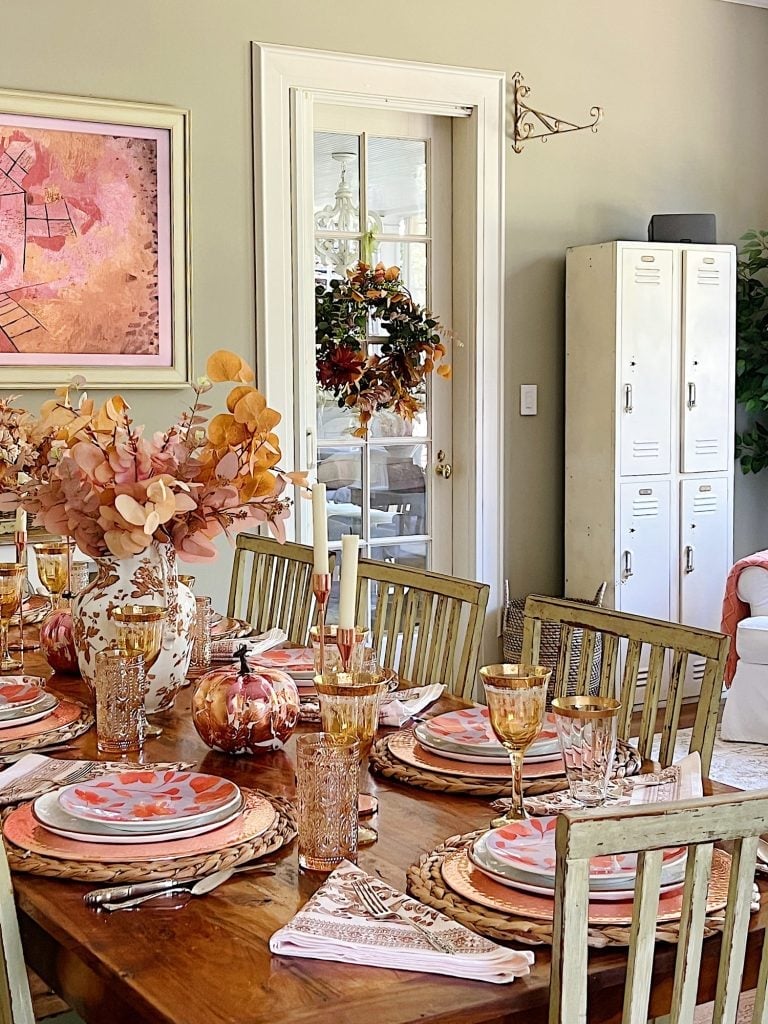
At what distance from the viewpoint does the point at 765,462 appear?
5379 millimetres

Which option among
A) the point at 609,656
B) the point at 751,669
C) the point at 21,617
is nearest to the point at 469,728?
the point at 609,656

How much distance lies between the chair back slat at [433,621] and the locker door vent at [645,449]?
7.64 feet

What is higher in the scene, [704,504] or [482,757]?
[704,504]

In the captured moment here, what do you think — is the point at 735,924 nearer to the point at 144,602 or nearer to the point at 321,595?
the point at 321,595

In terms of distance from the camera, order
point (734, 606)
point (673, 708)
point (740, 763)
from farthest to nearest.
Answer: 1. point (734, 606)
2. point (740, 763)
3. point (673, 708)

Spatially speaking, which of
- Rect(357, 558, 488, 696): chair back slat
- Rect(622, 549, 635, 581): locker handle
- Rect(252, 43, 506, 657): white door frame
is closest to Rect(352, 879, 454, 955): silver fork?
Rect(357, 558, 488, 696): chair back slat

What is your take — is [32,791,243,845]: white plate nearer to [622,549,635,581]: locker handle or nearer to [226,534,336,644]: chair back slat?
[226,534,336,644]: chair back slat

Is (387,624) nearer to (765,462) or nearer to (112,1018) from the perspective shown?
(112,1018)

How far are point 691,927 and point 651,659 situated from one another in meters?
0.97

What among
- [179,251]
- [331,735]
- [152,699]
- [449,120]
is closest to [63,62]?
[179,251]

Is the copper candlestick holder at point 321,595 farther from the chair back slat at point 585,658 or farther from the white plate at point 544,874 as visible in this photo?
the chair back slat at point 585,658

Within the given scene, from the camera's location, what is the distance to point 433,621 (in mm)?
2555

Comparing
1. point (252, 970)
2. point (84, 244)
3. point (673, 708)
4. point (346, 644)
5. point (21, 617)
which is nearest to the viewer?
point (252, 970)

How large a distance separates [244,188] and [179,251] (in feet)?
1.11
